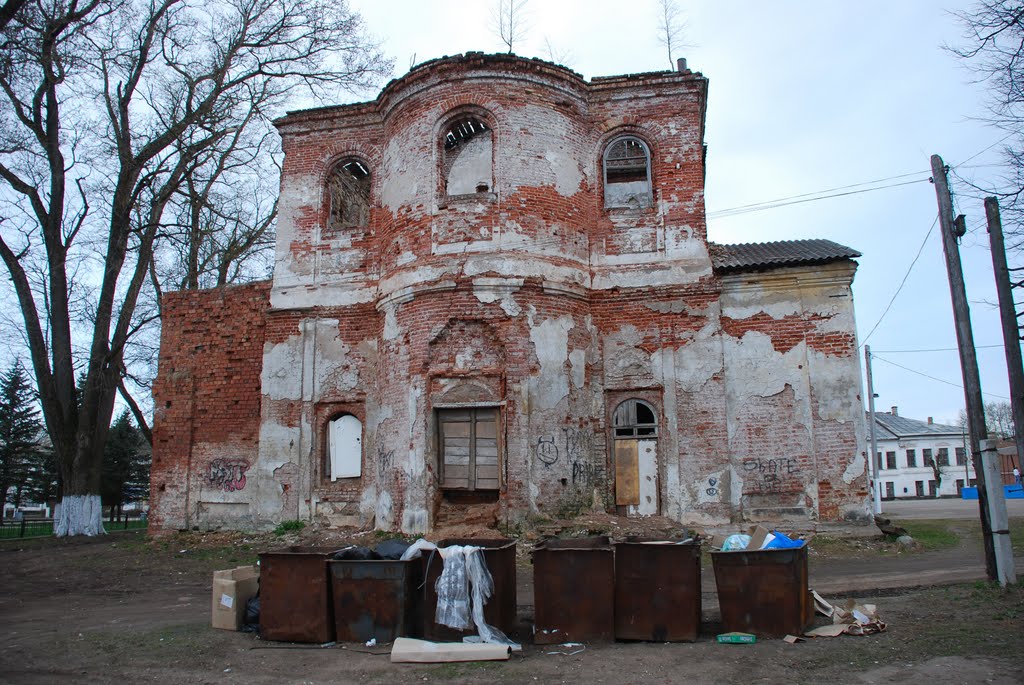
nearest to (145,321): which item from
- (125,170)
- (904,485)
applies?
(125,170)

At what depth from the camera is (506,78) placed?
1528 centimetres

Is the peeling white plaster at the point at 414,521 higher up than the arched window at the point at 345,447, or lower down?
lower down

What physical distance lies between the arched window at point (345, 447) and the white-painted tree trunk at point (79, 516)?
25.9ft

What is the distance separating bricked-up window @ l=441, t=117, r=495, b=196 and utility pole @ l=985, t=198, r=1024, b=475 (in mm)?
8483

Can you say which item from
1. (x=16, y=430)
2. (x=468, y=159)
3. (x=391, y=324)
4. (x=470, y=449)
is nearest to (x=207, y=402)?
(x=391, y=324)

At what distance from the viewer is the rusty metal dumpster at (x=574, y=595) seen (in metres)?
7.16

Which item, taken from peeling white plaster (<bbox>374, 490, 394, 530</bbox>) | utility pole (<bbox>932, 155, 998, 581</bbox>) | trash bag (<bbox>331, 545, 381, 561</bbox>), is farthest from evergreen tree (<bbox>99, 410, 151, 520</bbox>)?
utility pole (<bbox>932, 155, 998, 581</bbox>)

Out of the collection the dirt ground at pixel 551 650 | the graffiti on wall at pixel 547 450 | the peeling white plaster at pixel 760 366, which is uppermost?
the peeling white plaster at pixel 760 366

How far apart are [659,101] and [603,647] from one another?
12255 mm

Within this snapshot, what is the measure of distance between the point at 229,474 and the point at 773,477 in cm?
1134

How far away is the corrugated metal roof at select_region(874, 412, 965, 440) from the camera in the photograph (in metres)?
62.5

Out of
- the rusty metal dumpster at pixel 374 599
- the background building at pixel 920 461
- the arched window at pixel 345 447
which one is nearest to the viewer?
the rusty metal dumpster at pixel 374 599

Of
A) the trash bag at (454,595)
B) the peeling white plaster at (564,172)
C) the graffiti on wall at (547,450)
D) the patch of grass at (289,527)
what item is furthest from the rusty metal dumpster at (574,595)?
the patch of grass at (289,527)

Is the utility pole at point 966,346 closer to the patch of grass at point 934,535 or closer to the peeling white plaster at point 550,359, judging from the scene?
→ the patch of grass at point 934,535
